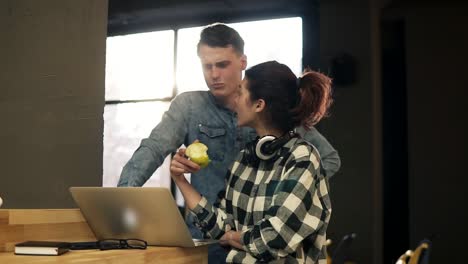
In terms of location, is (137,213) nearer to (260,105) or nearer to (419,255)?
(260,105)

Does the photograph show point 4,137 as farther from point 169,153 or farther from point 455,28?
point 455,28

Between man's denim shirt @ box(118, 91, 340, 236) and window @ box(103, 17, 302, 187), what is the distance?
31 mm

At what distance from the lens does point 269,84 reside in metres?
1.62

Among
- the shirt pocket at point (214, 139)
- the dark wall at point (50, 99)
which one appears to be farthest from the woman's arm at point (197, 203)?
the dark wall at point (50, 99)

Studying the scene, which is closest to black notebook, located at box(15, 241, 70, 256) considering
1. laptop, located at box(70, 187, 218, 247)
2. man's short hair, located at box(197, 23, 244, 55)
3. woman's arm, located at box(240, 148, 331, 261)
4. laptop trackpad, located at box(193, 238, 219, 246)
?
laptop, located at box(70, 187, 218, 247)

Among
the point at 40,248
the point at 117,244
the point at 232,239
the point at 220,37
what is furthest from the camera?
the point at 220,37

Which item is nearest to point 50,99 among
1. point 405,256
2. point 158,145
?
point 158,145

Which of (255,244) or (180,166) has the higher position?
(180,166)

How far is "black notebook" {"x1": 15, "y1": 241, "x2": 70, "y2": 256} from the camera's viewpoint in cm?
118

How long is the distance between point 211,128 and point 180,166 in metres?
0.19

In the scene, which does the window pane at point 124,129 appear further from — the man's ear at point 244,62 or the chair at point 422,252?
the chair at point 422,252

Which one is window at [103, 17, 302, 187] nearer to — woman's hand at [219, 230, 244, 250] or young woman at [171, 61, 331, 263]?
young woman at [171, 61, 331, 263]

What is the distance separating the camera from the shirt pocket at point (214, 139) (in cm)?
179

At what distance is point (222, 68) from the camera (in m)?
1.84
